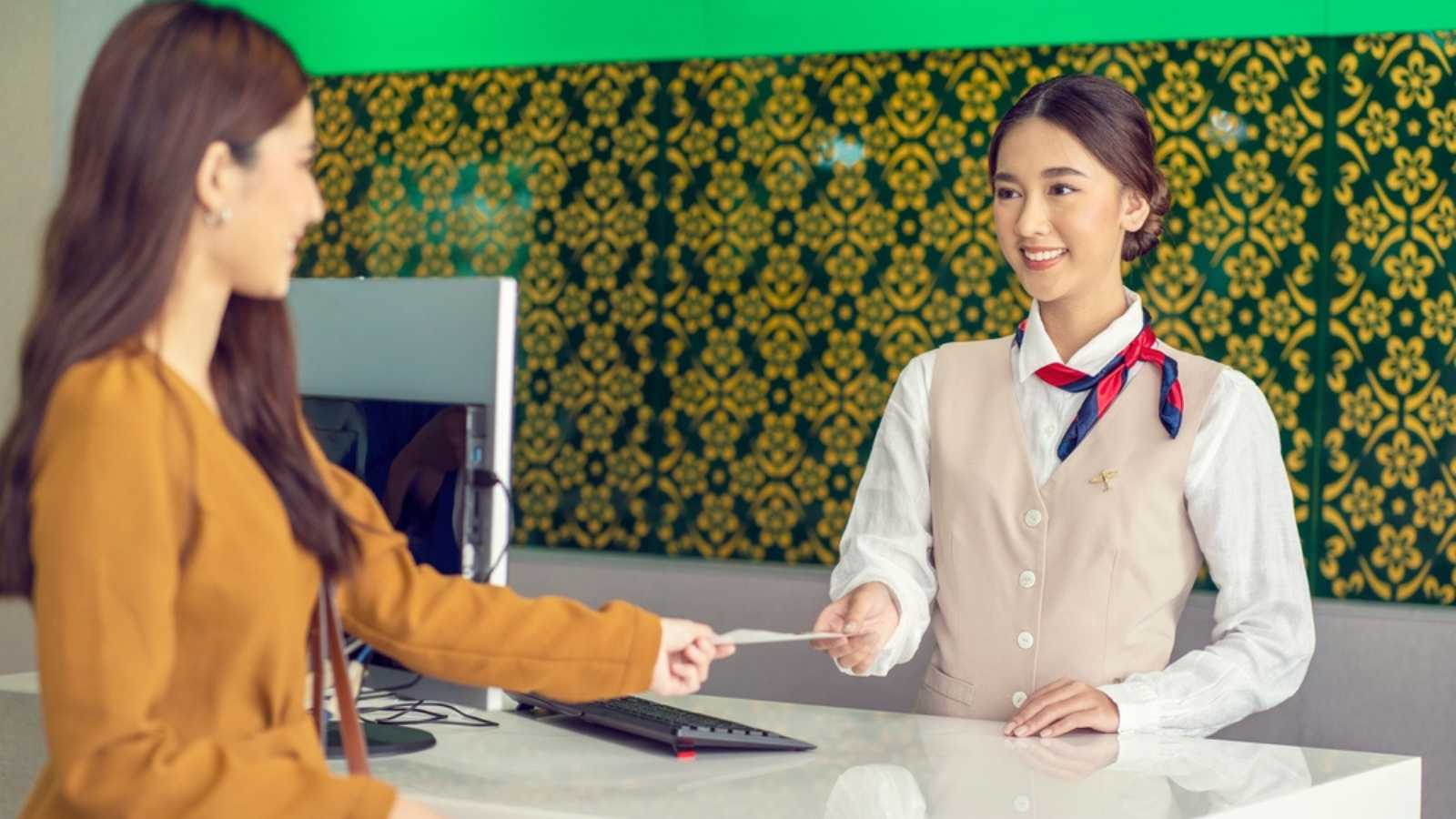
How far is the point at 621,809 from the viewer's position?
1.74 meters

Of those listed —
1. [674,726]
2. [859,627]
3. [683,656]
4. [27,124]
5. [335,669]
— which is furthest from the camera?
[27,124]

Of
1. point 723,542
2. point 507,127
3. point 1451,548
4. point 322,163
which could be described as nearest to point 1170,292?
point 1451,548

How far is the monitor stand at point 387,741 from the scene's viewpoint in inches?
80.5

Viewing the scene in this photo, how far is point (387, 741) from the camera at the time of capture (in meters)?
2.08

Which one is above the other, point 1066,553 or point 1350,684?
point 1066,553

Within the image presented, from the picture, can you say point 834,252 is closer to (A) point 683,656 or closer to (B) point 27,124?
(B) point 27,124

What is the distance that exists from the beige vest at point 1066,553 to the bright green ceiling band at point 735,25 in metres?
1.63

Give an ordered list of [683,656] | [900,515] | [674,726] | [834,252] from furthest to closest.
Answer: [834,252]
[900,515]
[674,726]
[683,656]

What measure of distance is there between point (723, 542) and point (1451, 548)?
177 cm

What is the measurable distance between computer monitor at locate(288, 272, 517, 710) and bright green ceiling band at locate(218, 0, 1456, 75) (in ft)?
7.77

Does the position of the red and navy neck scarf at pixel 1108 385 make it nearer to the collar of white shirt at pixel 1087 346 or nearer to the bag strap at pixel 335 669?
the collar of white shirt at pixel 1087 346

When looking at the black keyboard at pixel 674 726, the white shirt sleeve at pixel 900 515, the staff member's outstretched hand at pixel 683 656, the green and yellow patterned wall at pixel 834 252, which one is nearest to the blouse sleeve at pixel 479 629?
the staff member's outstretched hand at pixel 683 656

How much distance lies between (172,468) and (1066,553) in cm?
159

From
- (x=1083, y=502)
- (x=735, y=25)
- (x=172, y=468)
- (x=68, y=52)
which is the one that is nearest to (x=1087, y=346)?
(x=1083, y=502)
